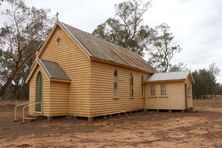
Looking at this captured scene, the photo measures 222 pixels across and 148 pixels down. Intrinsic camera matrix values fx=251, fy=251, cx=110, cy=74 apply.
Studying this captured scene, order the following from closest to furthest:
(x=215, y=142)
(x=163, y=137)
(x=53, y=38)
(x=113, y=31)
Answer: (x=215, y=142)
(x=163, y=137)
(x=53, y=38)
(x=113, y=31)

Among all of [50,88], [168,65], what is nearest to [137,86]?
[50,88]

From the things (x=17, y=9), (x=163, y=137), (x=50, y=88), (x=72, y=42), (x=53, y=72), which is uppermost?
(x=17, y=9)

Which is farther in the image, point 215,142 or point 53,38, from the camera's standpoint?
point 53,38

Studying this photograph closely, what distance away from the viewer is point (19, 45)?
33.8 meters

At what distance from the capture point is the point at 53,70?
1730 cm

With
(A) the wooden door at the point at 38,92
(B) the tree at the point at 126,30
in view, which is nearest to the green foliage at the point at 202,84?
(B) the tree at the point at 126,30

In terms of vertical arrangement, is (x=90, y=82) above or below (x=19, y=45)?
below

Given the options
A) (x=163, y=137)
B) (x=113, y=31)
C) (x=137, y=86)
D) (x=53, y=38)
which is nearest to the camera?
(x=163, y=137)

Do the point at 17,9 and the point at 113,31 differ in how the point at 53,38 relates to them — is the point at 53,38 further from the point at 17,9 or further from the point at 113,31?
the point at 113,31

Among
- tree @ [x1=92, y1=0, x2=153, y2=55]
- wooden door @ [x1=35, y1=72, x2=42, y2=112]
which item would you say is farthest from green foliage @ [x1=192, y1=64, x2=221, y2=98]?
wooden door @ [x1=35, y1=72, x2=42, y2=112]

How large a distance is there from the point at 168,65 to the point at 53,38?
1643 inches

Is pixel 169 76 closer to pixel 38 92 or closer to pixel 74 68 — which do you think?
pixel 74 68

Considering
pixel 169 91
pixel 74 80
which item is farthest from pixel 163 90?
pixel 74 80

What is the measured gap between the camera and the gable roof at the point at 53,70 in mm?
16516
